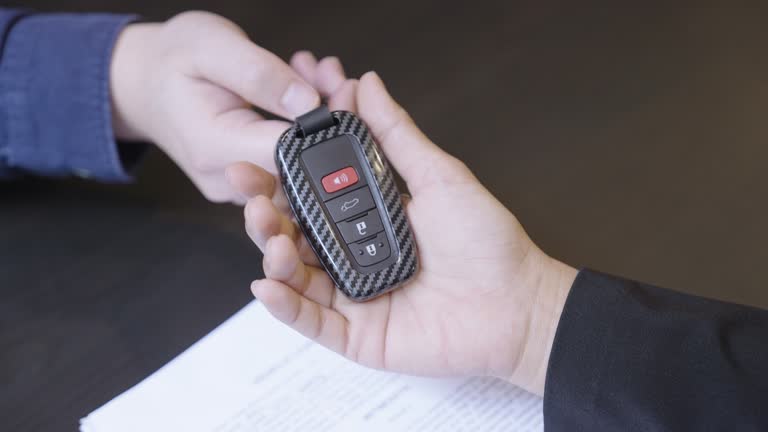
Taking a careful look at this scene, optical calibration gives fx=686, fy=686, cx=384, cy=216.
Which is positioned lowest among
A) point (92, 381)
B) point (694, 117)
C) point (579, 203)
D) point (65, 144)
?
point (92, 381)

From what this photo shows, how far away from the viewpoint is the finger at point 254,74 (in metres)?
0.84

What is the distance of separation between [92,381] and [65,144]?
13.9 inches

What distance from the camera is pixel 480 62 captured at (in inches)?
40.9

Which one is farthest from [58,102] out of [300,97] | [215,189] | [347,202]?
[347,202]

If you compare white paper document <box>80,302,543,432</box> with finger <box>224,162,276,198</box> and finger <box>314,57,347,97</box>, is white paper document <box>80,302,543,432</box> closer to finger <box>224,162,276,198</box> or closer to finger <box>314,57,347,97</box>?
finger <box>224,162,276,198</box>

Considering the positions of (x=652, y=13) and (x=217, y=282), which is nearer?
(x=217, y=282)

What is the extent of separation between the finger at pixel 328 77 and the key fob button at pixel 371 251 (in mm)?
237

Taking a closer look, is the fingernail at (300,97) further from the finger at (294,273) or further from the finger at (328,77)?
the finger at (294,273)

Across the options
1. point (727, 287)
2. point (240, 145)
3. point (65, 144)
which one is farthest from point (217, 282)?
point (727, 287)

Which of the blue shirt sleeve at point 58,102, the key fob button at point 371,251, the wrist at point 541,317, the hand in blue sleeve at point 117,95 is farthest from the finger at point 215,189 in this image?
the wrist at point 541,317

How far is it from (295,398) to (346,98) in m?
0.36

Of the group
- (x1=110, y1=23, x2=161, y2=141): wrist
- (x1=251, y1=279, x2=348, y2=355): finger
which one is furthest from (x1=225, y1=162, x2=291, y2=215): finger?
(x1=110, y1=23, x2=161, y2=141): wrist

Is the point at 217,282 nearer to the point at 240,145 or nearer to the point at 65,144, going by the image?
the point at 240,145

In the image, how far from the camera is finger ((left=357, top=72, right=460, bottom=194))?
0.78 m
